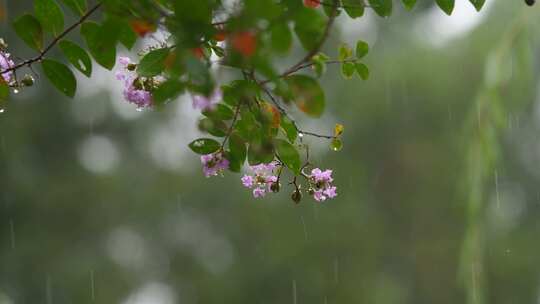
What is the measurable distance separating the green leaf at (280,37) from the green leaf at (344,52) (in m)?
0.29

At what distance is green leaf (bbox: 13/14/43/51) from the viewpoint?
2.50 ft

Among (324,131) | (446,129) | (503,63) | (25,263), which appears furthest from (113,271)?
(503,63)

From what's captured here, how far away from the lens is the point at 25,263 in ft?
20.5

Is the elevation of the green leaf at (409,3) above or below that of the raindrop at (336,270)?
below

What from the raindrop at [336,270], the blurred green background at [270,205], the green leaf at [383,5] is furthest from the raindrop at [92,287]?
the green leaf at [383,5]

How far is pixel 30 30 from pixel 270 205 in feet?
19.7

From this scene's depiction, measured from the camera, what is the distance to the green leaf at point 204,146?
0.76 metres

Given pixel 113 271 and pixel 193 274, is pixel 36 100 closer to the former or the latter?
pixel 113 271

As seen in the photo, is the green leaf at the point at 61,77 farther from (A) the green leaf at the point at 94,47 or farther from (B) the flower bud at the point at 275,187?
(B) the flower bud at the point at 275,187

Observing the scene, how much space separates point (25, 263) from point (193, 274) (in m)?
1.46

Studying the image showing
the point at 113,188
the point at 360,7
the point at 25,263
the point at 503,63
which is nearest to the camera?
the point at 360,7

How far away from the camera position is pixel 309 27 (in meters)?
0.51

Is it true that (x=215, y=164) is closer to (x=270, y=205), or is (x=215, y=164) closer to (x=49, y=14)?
(x=49, y=14)

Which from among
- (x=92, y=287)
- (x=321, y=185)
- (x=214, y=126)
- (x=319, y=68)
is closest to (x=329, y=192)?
(x=321, y=185)
